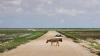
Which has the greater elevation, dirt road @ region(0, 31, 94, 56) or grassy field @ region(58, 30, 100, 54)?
dirt road @ region(0, 31, 94, 56)

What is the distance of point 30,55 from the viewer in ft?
73.6

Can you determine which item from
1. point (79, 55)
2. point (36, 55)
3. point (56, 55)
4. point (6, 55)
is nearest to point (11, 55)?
point (6, 55)

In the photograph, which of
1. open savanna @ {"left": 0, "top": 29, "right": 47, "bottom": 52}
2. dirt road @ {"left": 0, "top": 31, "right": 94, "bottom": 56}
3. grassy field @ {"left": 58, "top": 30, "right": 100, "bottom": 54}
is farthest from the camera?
open savanna @ {"left": 0, "top": 29, "right": 47, "bottom": 52}

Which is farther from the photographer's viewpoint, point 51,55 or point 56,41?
point 56,41

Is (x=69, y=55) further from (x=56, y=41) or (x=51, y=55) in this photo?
(x=56, y=41)

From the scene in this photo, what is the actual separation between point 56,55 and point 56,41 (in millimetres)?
11845

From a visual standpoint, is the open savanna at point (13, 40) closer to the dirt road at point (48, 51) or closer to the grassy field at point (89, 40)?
the dirt road at point (48, 51)

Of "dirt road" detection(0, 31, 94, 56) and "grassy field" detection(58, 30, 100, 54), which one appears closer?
"dirt road" detection(0, 31, 94, 56)

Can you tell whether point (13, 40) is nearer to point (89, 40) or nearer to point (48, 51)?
point (89, 40)

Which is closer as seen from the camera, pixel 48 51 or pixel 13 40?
pixel 48 51

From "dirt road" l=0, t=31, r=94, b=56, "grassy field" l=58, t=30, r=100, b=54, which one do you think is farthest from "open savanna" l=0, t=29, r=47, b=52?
"grassy field" l=58, t=30, r=100, b=54

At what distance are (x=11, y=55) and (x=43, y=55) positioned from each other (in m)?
2.67

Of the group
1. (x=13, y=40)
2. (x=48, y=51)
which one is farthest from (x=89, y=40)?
(x=48, y=51)

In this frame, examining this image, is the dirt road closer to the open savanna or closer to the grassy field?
the open savanna
